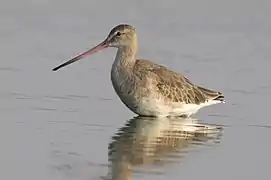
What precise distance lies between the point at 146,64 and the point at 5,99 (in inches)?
71.1

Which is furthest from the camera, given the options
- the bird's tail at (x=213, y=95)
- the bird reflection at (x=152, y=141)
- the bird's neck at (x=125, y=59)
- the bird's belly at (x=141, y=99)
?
the bird's tail at (x=213, y=95)

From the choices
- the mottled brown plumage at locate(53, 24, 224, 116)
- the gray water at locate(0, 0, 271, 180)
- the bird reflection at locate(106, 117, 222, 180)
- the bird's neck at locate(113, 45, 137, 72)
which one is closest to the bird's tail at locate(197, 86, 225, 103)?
the mottled brown plumage at locate(53, 24, 224, 116)

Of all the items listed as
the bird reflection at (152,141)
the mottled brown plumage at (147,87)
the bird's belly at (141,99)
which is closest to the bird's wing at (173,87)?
the mottled brown plumage at (147,87)

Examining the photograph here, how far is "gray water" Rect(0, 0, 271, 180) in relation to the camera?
9984 mm

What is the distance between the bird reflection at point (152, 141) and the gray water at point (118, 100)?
13 mm

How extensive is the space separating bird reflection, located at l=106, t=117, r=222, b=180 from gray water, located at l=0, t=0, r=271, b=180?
1 centimetres

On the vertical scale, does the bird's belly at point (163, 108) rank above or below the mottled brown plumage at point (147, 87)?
below

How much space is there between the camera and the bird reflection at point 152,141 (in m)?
9.94

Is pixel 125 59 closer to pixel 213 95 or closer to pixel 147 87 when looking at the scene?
pixel 147 87

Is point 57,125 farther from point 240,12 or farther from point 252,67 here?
point 240,12

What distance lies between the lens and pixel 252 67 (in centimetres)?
1595

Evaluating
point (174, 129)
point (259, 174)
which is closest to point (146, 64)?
point (174, 129)

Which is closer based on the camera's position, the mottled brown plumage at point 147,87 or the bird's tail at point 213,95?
the mottled brown plumage at point 147,87

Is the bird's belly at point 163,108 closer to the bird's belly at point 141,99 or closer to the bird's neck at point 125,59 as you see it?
the bird's belly at point 141,99
